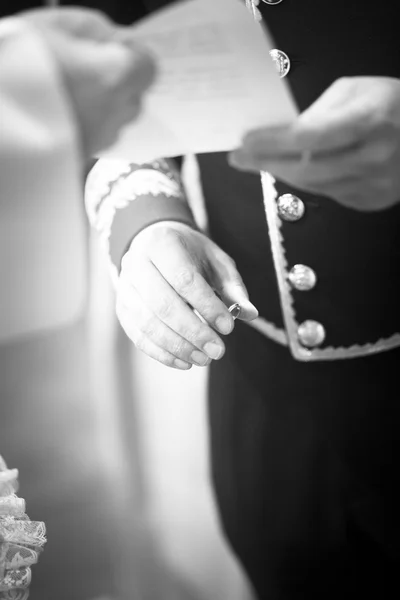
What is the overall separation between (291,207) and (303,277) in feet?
0.22

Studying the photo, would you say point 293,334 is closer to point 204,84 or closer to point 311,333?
point 311,333

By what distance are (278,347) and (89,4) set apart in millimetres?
380

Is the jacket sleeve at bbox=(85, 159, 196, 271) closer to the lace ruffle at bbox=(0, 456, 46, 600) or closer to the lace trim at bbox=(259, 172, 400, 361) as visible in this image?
the lace trim at bbox=(259, 172, 400, 361)

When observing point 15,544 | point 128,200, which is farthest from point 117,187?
point 15,544

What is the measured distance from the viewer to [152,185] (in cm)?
53

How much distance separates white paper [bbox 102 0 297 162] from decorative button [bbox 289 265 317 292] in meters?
0.17

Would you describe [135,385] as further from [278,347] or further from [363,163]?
[363,163]

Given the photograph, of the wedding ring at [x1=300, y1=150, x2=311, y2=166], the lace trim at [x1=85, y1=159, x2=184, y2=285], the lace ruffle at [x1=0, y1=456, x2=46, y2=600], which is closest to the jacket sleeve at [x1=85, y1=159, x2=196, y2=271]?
the lace trim at [x1=85, y1=159, x2=184, y2=285]

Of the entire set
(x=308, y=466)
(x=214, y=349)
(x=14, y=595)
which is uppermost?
(x=214, y=349)

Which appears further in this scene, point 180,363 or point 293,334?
point 293,334

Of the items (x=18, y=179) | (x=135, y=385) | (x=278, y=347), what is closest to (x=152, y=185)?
(x=18, y=179)

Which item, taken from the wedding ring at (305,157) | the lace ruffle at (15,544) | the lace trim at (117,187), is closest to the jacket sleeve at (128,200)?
the lace trim at (117,187)

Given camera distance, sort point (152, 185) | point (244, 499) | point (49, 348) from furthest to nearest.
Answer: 1. point (244, 499)
2. point (49, 348)
3. point (152, 185)

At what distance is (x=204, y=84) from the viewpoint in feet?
1.25
